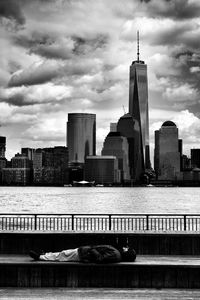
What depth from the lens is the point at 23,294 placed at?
11.2m

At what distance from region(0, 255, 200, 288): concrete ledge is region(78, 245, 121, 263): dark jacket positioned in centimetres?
27

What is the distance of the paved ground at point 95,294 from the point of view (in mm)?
10879

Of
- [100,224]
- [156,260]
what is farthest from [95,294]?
[100,224]

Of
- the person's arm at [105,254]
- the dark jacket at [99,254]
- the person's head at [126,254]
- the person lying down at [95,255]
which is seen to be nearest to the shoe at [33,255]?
the person lying down at [95,255]

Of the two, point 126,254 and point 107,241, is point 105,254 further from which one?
point 107,241

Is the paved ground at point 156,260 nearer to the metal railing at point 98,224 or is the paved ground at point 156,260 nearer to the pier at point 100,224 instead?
the pier at point 100,224

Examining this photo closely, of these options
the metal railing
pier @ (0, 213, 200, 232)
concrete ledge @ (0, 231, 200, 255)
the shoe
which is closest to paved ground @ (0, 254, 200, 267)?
the shoe

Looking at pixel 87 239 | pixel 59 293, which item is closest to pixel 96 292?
pixel 59 293

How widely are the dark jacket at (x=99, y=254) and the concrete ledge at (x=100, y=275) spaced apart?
0.90 ft

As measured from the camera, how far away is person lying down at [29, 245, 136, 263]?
12.5 m

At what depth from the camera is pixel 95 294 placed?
1124 cm

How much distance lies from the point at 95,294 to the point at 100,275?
3.05ft

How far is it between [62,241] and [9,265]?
3739mm

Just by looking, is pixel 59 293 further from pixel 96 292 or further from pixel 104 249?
pixel 104 249
